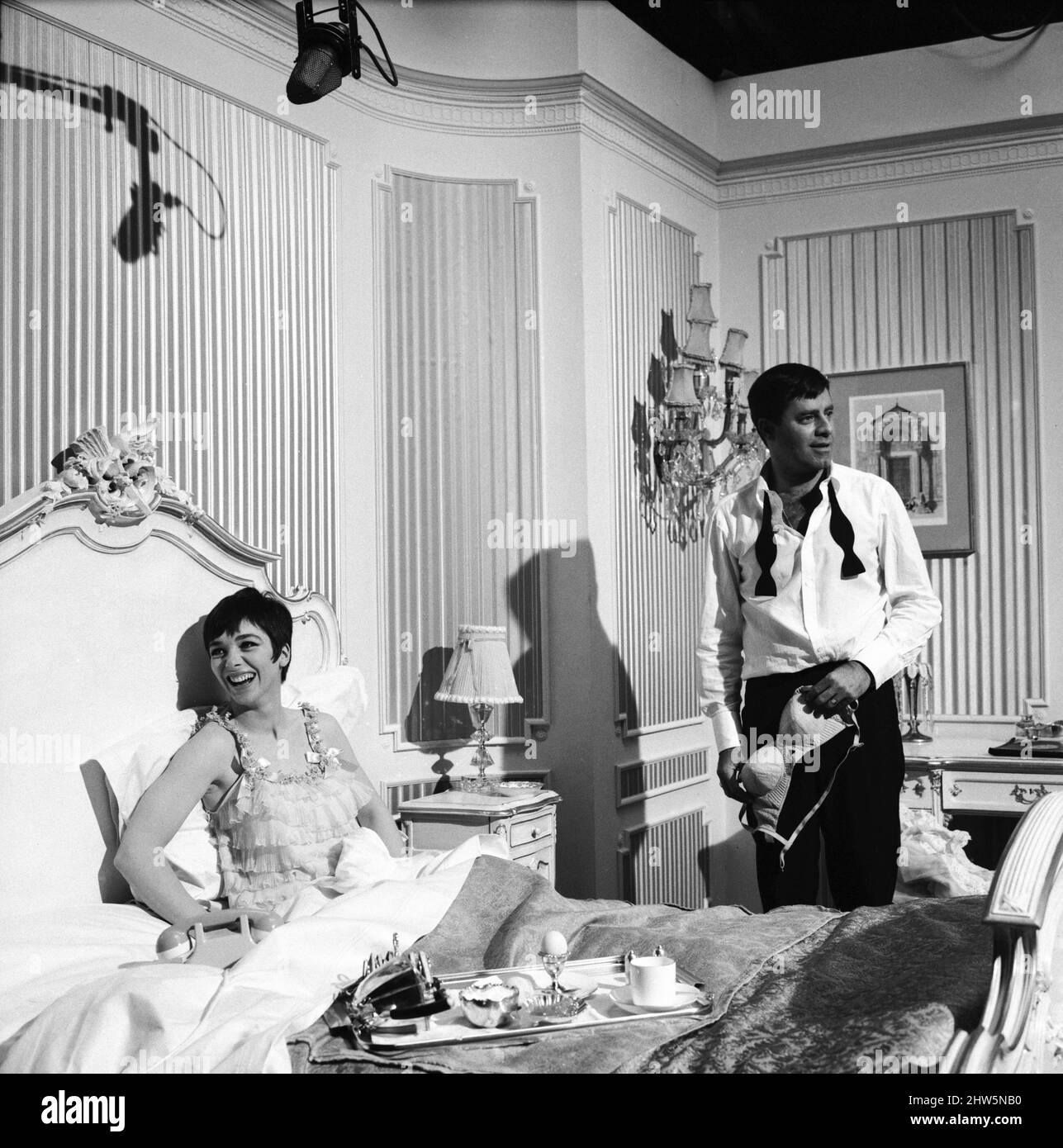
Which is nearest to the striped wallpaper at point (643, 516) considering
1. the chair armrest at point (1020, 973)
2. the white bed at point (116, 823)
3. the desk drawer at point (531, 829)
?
the desk drawer at point (531, 829)

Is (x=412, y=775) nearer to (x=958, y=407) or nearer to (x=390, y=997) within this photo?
(x=390, y=997)

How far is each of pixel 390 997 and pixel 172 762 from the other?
39.4 inches

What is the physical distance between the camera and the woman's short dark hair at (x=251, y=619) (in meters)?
2.85

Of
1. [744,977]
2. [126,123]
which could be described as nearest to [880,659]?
[744,977]

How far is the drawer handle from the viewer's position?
13.3ft

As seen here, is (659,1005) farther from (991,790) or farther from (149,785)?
(991,790)

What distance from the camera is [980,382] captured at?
4.58 m

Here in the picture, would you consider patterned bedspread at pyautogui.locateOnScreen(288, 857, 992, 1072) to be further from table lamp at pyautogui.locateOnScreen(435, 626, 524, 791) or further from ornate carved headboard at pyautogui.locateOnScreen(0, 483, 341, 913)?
table lamp at pyautogui.locateOnScreen(435, 626, 524, 791)

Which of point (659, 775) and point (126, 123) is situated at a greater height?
point (126, 123)

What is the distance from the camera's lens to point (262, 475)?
11.3 ft

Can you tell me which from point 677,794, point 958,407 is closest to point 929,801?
point 677,794

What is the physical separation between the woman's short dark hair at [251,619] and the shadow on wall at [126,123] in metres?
0.92

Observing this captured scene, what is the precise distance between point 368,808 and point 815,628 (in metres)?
1.24

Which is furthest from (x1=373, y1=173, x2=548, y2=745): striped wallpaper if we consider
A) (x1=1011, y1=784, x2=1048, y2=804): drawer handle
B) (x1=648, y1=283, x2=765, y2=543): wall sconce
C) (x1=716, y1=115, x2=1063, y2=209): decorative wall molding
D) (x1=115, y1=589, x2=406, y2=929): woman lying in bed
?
(x1=1011, y1=784, x2=1048, y2=804): drawer handle
